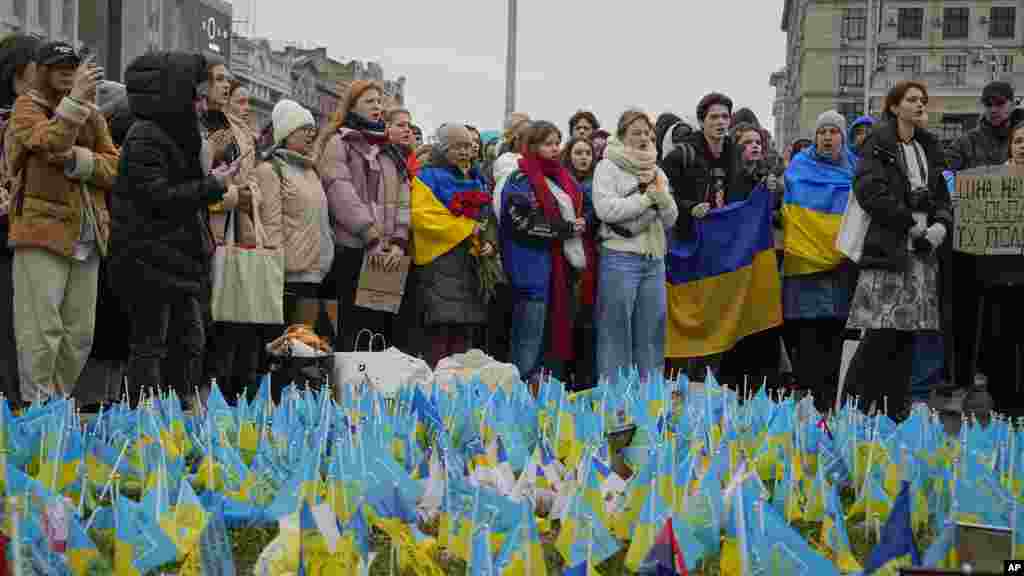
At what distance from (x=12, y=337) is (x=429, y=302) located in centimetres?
267

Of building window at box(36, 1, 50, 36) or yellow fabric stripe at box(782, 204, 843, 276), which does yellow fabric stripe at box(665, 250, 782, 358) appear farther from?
building window at box(36, 1, 50, 36)

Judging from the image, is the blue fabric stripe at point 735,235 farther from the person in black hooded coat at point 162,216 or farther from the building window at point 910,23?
the building window at point 910,23

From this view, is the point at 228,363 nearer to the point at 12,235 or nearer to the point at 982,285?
the point at 12,235

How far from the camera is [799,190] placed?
9.70 meters

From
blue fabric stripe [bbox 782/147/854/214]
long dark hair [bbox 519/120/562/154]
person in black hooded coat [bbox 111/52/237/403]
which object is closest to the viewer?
person in black hooded coat [bbox 111/52/237/403]

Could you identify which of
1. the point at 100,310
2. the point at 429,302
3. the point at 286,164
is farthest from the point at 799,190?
Answer: the point at 100,310

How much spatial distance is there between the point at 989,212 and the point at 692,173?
1773 mm

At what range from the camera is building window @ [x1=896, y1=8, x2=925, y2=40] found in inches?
3580

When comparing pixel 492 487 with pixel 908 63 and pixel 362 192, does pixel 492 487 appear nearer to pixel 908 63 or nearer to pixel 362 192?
pixel 362 192

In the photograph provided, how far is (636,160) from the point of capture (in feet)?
29.4

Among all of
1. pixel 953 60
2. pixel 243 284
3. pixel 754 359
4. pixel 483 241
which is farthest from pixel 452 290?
pixel 953 60

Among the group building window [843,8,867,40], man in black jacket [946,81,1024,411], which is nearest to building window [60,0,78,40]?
man in black jacket [946,81,1024,411]

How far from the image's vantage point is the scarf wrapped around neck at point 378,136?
904cm

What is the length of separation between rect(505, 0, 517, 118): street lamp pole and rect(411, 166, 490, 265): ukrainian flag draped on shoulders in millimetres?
9518
